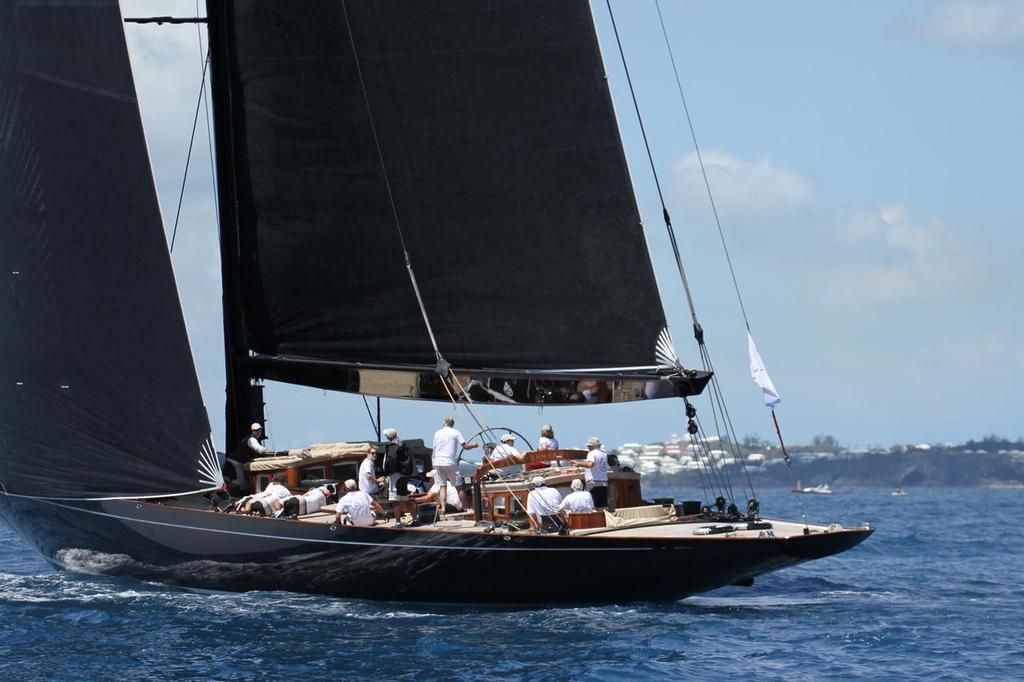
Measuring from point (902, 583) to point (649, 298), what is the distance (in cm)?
763

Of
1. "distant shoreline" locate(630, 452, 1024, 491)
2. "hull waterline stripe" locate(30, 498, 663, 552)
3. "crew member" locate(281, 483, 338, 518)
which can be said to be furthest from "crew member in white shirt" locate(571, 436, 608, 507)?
"distant shoreline" locate(630, 452, 1024, 491)

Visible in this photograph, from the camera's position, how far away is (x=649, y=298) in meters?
22.1

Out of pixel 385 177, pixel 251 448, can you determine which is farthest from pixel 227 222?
pixel 251 448

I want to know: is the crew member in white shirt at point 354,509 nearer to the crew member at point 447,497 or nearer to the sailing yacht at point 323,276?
the sailing yacht at point 323,276

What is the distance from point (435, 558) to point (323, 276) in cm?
541

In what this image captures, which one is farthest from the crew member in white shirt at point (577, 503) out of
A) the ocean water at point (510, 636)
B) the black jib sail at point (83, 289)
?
the black jib sail at point (83, 289)

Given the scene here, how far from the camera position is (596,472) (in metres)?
21.2

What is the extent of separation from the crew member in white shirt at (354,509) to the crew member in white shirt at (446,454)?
1343mm

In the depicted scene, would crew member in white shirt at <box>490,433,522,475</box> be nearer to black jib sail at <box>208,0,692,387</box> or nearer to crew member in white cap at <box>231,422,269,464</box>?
black jib sail at <box>208,0,692,387</box>

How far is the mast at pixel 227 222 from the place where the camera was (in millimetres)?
22828

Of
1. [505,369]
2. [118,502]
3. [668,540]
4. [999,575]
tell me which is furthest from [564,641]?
[999,575]

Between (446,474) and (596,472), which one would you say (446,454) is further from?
(596,472)

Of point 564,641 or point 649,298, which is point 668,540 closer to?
point 564,641

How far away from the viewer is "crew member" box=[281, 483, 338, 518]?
2086cm
